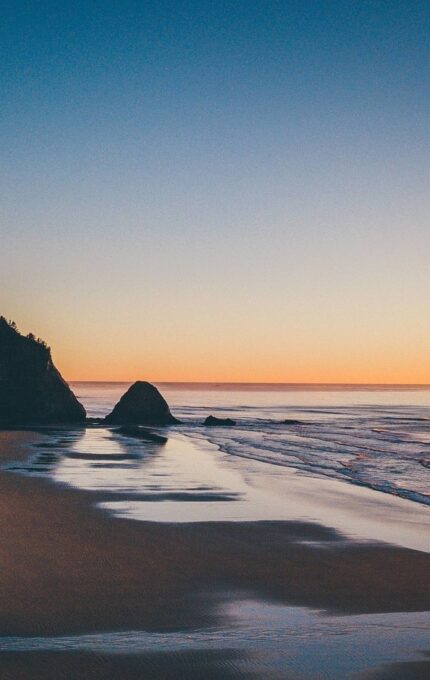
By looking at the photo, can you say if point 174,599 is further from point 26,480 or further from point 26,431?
point 26,431

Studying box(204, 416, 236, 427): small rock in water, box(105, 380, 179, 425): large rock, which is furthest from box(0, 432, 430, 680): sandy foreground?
box(204, 416, 236, 427): small rock in water

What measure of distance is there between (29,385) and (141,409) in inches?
367

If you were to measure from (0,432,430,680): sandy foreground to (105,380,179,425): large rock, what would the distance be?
41575mm

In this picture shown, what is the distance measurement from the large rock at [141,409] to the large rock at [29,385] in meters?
3.52

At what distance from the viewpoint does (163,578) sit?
10.2 metres

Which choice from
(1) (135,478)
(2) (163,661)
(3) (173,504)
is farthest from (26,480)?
(2) (163,661)

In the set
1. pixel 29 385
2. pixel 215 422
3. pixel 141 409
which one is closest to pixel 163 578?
pixel 29 385

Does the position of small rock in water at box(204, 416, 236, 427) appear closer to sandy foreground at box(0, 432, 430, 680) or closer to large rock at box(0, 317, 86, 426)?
large rock at box(0, 317, 86, 426)

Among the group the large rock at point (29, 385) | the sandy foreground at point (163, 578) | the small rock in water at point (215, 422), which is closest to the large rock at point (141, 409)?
the small rock in water at point (215, 422)

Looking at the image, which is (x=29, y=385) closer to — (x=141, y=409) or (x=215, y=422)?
(x=141, y=409)

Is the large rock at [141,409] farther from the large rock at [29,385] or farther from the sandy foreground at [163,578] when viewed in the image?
the sandy foreground at [163,578]

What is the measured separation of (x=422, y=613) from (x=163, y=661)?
3.62 meters

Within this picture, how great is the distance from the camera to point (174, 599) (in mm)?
9086

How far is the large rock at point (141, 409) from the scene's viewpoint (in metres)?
57.4
